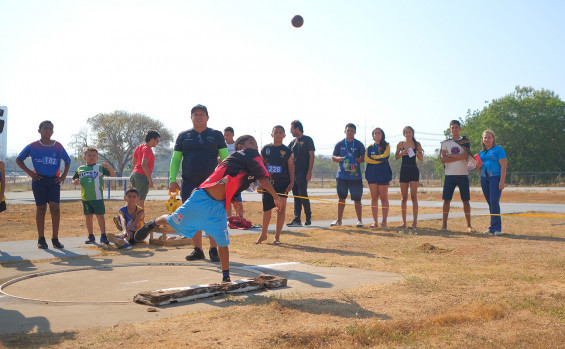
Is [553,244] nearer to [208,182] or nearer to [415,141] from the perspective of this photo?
[415,141]

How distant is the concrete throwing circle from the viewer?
5680 mm

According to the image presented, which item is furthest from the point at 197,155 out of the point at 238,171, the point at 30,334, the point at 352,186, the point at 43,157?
the point at 352,186

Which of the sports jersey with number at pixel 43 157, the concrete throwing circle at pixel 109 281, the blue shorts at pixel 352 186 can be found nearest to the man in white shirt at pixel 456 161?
the blue shorts at pixel 352 186

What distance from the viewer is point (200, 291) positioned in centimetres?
550

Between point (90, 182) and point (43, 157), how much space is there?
935 mm

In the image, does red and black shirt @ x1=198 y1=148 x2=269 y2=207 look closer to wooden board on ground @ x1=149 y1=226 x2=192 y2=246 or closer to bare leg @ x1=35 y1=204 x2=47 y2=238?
wooden board on ground @ x1=149 y1=226 x2=192 y2=246

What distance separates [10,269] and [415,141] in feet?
29.3

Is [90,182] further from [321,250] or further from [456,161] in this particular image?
[456,161]

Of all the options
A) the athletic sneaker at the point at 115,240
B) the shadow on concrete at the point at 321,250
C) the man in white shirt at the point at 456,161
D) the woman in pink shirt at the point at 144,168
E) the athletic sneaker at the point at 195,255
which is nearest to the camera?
the athletic sneaker at the point at 195,255

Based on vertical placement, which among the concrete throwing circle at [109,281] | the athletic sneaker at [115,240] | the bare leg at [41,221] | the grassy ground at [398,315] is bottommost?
the concrete throwing circle at [109,281]

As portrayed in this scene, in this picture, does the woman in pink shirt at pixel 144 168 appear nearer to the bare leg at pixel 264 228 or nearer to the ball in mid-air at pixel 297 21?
the bare leg at pixel 264 228

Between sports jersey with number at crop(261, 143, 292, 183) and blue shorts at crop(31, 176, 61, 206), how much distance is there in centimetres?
370

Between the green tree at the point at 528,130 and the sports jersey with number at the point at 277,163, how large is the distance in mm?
59734

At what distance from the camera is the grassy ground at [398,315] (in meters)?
4.12
